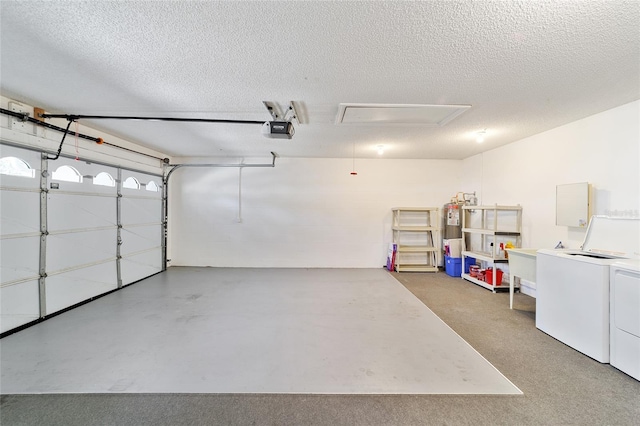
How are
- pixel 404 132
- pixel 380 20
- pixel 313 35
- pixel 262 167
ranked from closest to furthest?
pixel 380 20 < pixel 313 35 < pixel 404 132 < pixel 262 167

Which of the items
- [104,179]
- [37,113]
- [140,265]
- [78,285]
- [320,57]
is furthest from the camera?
[140,265]

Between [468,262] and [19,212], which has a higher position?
[19,212]

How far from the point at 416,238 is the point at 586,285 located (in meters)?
3.37

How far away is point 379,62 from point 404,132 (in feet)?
6.44

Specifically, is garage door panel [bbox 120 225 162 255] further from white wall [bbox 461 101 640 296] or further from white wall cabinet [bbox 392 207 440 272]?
white wall [bbox 461 101 640 296]

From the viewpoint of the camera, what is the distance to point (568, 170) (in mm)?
3281

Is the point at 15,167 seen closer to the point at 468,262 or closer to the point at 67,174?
the point at 67,174

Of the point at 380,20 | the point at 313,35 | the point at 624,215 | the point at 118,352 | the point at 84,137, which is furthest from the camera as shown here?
the point at 84,137

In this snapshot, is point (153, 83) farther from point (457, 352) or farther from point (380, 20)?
point (457, 352)

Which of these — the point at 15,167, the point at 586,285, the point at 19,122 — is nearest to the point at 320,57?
the point at 586,285

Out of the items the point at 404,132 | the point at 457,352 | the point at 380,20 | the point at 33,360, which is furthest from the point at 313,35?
the point at 33,360

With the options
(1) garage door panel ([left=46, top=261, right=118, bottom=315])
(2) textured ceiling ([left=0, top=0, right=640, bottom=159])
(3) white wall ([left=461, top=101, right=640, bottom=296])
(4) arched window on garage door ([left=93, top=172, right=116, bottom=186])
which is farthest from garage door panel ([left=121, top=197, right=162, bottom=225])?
(3) white wall ([left=461, top=101, right=640, bottom=296])

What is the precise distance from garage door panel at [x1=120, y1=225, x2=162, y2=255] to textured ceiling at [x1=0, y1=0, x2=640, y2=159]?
85.6 inches

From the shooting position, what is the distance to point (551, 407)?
1.66 metres
